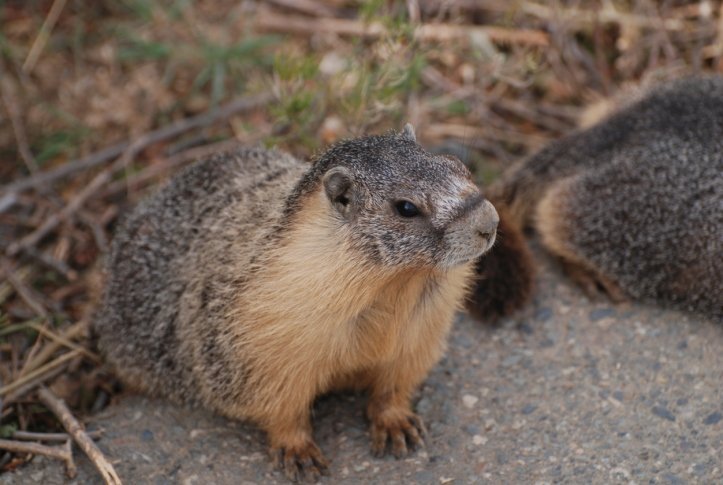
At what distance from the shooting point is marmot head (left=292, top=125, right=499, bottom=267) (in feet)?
9.84

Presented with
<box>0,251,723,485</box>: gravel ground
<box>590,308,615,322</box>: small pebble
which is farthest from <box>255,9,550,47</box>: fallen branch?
<box>0,251,723,485</box>: gravel ground

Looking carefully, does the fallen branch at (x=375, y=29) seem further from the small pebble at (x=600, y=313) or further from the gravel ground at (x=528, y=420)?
the gravel ground at (x=528, y=420)

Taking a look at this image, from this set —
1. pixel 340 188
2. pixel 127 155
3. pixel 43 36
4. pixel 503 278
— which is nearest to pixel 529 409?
pixel 503 278

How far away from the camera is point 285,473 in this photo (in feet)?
11.7

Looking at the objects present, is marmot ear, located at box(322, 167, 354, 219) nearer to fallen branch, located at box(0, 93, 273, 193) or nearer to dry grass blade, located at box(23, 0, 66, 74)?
fallen branch, located at box(0, 93, 273, 193)

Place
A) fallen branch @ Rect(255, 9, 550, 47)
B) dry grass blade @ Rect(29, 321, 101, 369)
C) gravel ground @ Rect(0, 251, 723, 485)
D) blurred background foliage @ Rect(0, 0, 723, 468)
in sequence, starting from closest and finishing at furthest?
1. gravel ground @ Rect(0, 251, 723, 485)
2. dry grass blade @ Rect(29, 321, 101, 369)
3. blurred background foliage @ Rect(0, 0, 723, 468)
4. fallen branch @ Rect(255, 9, 550, 47)

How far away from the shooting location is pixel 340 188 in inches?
122

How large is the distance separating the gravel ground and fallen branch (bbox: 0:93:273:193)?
1.78 meters

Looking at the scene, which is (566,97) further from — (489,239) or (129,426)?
(129,426)

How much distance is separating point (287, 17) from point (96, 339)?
2891mm

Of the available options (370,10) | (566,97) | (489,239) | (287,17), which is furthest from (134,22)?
(489,239)

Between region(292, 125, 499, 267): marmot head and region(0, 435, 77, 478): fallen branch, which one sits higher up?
region(292, 125, 499, 267): marmot head

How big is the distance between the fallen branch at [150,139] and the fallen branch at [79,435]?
168 cm

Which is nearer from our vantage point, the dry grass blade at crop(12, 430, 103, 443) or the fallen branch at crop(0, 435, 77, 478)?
the fallen branch at crop(0, 435, 77, 478)
